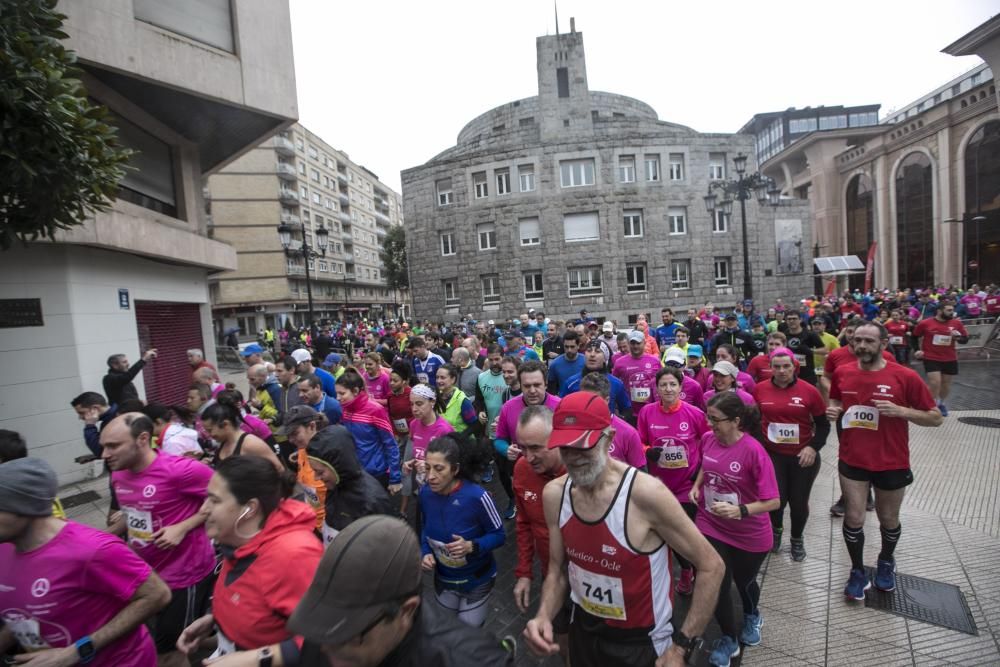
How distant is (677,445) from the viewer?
13.5 ft

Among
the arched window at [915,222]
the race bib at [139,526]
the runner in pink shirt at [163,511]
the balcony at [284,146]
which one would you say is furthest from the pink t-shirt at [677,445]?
the balcony at [284,146]

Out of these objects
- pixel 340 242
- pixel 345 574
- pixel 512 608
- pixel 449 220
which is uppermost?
pixel 340 242

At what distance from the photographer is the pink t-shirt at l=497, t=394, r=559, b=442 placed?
14.6 ft

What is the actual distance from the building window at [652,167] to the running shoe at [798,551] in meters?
26.0

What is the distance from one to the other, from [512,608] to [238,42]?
13.3 meters

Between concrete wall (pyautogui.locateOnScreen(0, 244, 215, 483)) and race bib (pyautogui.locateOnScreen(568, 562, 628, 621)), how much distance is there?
949cm

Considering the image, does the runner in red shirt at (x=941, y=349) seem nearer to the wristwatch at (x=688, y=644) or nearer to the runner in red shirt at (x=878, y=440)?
the runner in red shirt at (x=878, y=440)

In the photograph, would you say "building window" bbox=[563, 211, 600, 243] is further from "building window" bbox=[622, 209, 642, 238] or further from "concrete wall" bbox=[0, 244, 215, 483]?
"concrete wall" bbox=[0, 244, 215, 483]

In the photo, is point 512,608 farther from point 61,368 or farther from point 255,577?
point 61,368

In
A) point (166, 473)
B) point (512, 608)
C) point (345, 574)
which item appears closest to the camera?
point (345, 574)

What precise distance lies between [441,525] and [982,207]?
1757 inches

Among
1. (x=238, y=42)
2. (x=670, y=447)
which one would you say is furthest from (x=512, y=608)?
(x=238, y=42)

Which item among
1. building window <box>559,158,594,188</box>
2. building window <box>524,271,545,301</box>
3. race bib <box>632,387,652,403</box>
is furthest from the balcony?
race bib <box>632,387,652,403</box>

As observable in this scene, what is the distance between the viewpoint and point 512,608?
13.0ft
